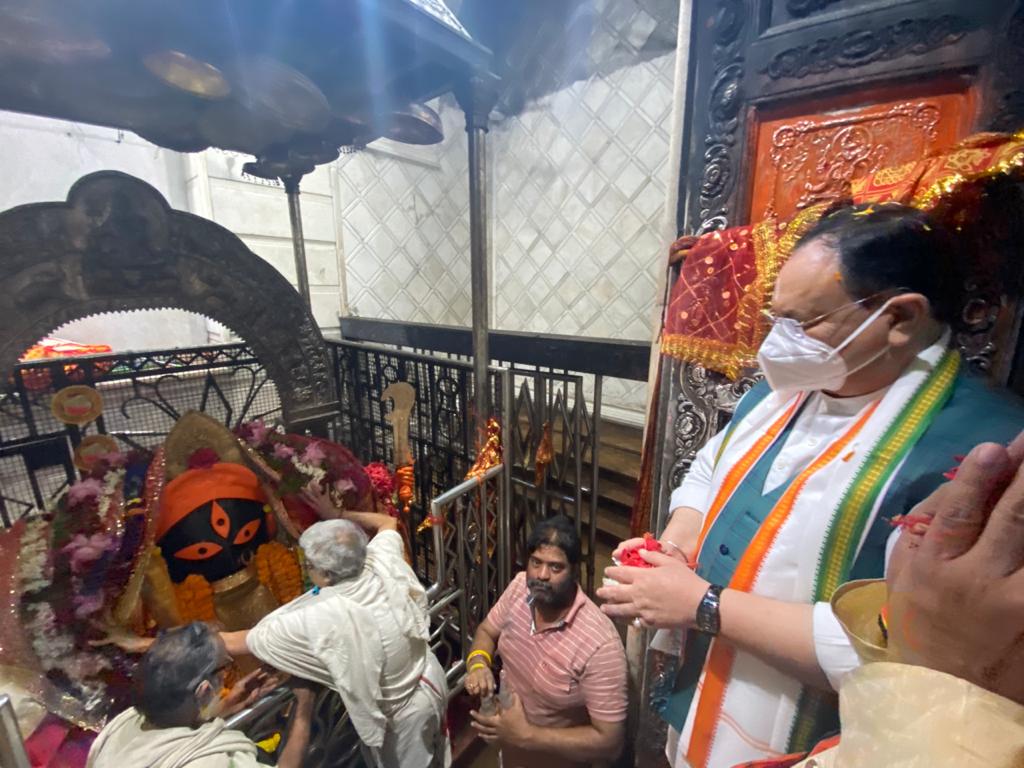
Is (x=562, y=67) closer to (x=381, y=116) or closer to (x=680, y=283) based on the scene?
(x=381, y=116)

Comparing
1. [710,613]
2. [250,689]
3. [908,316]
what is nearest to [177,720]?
[250,689]

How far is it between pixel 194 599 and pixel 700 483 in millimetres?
1534

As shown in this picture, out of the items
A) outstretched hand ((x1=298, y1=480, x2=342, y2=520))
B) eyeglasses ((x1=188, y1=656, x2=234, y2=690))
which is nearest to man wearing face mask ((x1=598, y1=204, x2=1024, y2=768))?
eyeglasses ((x1=188, y1=656, x2=234, y2=690))

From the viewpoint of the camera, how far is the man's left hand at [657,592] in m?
0.78

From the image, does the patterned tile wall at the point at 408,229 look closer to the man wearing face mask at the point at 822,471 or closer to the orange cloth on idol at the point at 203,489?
the orange cloth on idol at the point at 203,489

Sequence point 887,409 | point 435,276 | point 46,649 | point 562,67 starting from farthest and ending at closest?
point 435,276 < point 562,67 < point 46,649 < point 887,409

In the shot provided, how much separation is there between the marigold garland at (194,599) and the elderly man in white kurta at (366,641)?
0.74ft

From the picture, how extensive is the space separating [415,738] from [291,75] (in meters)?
2.23

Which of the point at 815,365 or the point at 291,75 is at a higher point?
the point at 291,75

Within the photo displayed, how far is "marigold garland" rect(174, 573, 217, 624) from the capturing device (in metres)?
1.32

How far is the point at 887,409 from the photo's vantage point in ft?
2.38

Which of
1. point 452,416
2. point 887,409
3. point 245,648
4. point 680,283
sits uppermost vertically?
point 680,283

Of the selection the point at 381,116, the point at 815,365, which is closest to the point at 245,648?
the point at 815,365

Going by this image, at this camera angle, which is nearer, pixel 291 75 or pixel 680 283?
pixel 680 283
